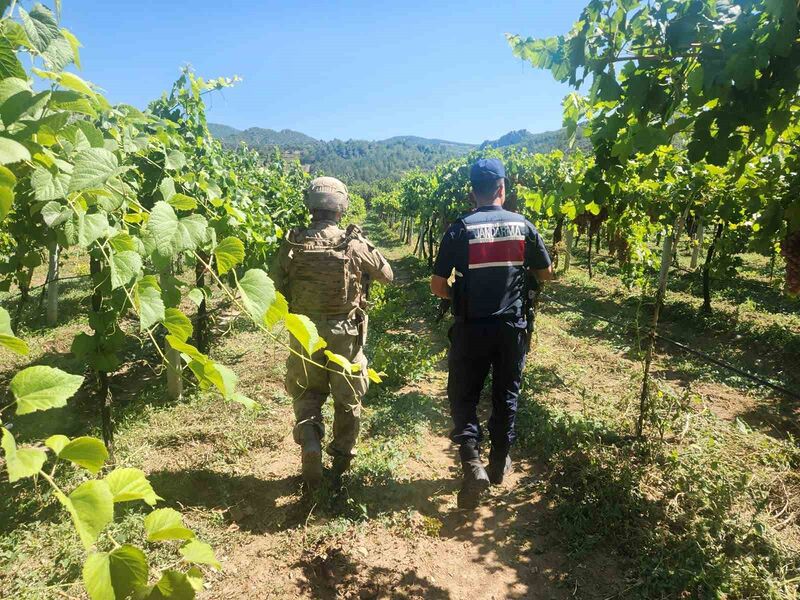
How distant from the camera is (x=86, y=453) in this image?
0.67 metres

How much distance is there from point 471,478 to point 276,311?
2659 mm

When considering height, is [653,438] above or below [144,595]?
below

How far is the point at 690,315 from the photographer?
357 inches

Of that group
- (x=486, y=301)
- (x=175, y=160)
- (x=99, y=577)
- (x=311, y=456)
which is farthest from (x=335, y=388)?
(x=99, y=577)

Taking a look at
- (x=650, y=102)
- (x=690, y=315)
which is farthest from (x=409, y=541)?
(x=690, y=315)

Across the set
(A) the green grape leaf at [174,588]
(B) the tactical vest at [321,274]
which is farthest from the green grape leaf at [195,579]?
(B) the tactical vest at [321,274]

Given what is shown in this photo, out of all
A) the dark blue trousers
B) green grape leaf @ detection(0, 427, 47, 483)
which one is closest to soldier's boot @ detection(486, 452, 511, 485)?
the dark blue trousers

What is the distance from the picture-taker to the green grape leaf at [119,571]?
0.61 meters

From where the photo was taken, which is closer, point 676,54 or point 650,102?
point 676,54

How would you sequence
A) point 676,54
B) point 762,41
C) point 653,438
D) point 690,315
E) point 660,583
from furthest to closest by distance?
point 690,315, point 653,438, point 660,583, point 676,54, point 762,41

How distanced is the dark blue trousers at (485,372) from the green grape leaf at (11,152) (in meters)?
2.69

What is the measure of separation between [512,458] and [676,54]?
3.22 m

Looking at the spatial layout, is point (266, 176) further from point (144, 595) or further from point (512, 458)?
point (144, 595)

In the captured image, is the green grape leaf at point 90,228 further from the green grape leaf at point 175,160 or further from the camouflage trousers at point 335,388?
the camouflage trousers at point 335,388
